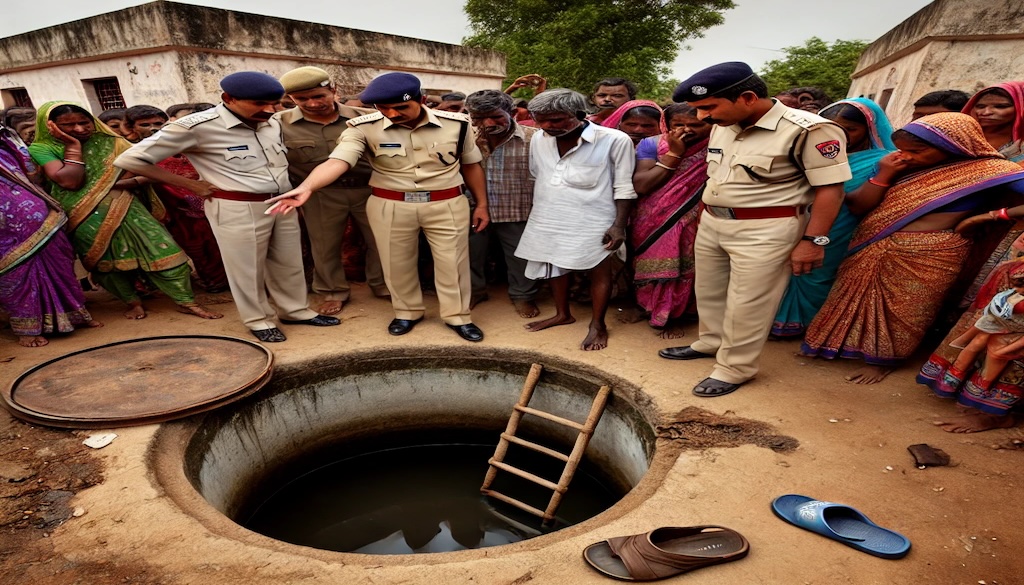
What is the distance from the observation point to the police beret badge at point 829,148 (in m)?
2.37

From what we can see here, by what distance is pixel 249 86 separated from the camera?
9.78 ft

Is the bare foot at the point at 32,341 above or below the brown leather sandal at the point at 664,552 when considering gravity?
below

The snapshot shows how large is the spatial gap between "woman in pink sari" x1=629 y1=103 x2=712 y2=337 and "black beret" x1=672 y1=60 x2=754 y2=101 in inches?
26.4

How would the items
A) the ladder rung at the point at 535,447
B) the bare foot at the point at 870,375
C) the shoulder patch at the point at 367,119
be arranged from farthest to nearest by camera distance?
the shoulder patch at the point at 367,119
the ladder rung at the point at 535,447
the bare foot at the point at 870,375

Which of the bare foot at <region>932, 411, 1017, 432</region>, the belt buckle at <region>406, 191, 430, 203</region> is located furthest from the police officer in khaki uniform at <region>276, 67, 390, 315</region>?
the bare foot at <region>932, 411, 1017, 432</region>

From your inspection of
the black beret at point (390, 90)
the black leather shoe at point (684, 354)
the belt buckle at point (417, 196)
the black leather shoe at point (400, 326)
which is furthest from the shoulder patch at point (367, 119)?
the black leather shoe at point (684, 354)

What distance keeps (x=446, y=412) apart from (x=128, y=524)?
2.13 metres

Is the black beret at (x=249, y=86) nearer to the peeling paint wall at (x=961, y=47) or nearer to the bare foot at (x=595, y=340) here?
the bare foot at (x=595, y=340)

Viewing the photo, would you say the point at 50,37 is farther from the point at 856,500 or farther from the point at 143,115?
the point at 856,500

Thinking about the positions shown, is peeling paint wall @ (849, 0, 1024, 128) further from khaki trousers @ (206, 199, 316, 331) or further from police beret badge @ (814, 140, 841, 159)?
khaki trousers @ (206, 199, 316, 331)

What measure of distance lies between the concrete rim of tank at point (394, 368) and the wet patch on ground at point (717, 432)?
0.09m

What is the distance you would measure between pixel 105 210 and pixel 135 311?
2.41 ft

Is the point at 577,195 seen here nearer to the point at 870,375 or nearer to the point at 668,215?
the point at 668,215

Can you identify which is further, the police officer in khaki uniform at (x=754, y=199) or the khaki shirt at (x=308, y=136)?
the khaki shirt at (x=308, y=136)
